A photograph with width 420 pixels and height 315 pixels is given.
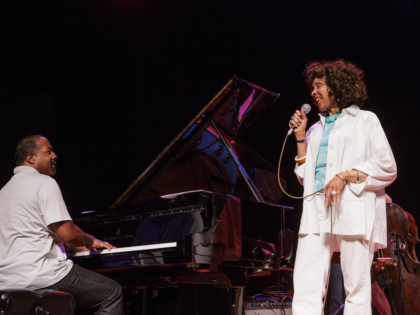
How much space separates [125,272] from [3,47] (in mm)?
3723

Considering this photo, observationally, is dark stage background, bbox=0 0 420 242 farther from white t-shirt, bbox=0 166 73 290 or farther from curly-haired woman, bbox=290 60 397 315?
white t-shirt, bbox=0 166 73 290

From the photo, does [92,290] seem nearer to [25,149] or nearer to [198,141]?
[25,149]

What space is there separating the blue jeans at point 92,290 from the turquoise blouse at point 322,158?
57.4 inches

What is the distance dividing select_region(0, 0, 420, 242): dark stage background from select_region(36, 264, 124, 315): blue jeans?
3003 mm

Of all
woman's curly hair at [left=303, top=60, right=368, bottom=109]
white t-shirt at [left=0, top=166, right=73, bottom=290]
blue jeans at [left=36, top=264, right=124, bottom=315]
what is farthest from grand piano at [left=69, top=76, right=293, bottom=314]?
woman's curly hair at [left=303, top=60, right=368, bottom=109]

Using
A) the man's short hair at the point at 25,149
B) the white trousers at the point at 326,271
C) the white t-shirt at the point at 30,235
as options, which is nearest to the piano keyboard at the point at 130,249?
the white t-shirt at the point at 30,235

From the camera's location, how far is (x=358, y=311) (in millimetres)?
2260

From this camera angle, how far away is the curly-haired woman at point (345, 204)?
2336 millimetres

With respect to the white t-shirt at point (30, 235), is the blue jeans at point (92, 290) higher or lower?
lower

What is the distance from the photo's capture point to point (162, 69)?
6527 mm

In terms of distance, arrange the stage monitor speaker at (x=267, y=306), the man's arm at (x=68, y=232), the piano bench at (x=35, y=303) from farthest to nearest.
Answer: the stage monitor speaker at (x=267, y=306) → the man's arm at (x=68, y=232) → the piano bench at (x=35, y=303)

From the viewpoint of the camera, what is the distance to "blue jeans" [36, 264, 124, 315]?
2.79 m

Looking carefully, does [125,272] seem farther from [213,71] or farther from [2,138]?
[213,71]

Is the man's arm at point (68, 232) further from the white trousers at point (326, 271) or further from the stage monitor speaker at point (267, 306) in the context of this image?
the stage monitor speaker at point (267, 306)
